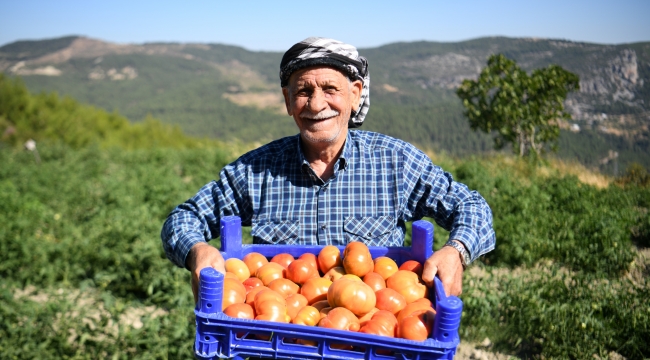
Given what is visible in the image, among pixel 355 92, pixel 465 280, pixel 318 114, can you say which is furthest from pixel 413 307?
pixel 465 280

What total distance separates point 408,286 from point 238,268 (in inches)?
23.7

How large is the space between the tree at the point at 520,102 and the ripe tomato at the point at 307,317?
35.3 ft

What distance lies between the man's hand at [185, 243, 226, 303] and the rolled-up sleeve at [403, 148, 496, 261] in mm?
874

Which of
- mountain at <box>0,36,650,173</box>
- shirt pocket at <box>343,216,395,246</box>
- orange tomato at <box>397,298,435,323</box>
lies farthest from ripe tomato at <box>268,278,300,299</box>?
mountain at <box>0,36,650,173</box>

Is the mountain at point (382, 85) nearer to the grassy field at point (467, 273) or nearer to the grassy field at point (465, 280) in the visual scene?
the grassy field at point (467, 273)

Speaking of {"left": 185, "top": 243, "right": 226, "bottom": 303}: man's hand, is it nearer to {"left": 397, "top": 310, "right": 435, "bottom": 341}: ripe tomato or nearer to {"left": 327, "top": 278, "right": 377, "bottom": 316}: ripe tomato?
{"left": 327, "top": 278, "right": 377, "bottom": 316}: ripe tomato

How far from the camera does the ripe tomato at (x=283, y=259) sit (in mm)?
1918

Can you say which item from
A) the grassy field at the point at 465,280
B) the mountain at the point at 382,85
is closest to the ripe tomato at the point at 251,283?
the grassy field at the point at 465,280

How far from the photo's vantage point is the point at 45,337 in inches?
131

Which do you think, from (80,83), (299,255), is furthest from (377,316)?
(80,83)

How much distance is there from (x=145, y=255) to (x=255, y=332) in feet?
11.5

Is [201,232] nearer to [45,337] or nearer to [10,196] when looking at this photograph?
[45,337]

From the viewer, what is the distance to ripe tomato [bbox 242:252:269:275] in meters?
1.89

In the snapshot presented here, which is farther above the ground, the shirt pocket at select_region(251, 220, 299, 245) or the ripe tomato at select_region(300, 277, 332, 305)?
the shirt pocket at select_region(251, 220, 299, 245)
